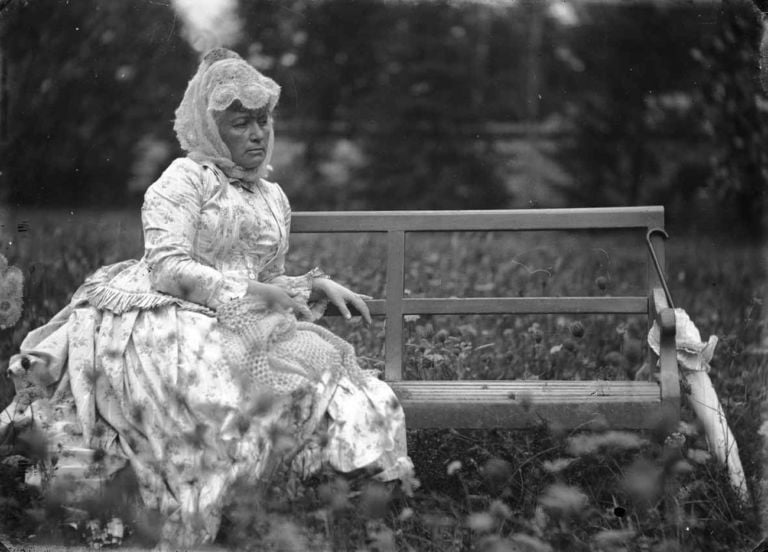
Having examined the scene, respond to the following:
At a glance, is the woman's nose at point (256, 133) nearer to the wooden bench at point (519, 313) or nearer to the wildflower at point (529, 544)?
the wooden bench at point (519, 313)

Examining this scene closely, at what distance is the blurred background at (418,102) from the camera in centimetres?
588

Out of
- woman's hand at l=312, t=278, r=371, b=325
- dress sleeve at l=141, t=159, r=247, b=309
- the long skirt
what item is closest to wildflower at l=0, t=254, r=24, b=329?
the long skirt

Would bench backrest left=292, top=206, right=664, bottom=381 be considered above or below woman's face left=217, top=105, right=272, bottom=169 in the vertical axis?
below

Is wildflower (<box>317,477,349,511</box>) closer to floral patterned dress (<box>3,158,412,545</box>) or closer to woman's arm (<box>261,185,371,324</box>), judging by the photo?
floral patterned dress (<box>3,158,412,545</box>)

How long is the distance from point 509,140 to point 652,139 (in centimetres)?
90

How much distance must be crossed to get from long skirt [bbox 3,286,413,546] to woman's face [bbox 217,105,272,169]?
0.62m

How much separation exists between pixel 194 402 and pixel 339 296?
843 millimetres

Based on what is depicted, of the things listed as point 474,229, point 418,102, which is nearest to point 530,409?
point 474,229

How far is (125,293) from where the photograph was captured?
3.55 meters

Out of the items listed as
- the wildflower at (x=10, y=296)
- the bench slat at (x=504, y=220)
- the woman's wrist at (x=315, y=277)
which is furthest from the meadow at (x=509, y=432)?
the woman's wrist at (x=315, y=277)

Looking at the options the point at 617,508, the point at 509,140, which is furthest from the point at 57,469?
the point at 509,140

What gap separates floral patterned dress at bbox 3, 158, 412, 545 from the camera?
3270mm

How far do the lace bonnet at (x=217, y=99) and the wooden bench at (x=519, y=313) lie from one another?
626mm

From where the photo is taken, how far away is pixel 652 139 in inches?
252
